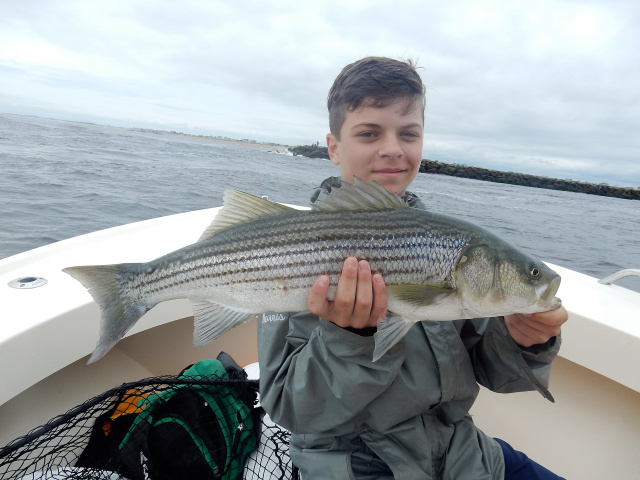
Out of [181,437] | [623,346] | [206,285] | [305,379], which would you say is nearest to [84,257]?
[181,437]

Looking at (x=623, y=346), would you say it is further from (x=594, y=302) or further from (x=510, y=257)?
(x=510, y=257)

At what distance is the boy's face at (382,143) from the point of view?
133 inches

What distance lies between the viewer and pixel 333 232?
7.89 ft

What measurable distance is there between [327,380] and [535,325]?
1279 millimetres

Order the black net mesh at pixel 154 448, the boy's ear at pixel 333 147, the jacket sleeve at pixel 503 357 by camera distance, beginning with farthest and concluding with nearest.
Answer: the boy's ear at pixel 333 147, the black net mesh at pixel 154 448, the jacket sleeve at pixel 503 357

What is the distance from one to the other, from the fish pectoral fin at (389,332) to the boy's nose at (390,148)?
1.50 m

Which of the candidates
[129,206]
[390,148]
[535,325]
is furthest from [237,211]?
[129,206]

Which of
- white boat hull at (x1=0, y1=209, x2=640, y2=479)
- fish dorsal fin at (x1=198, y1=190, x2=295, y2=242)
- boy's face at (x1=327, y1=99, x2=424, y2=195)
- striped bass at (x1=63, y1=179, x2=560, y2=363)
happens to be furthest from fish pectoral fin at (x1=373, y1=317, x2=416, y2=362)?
white boat hull at (x1=0, y1=209, x2=640, y2=479)

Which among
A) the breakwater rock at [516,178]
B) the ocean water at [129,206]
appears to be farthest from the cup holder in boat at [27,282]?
the breakwater rock at [516,178]

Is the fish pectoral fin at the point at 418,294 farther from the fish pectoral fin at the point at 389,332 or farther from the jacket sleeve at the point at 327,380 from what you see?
the jacket sleeve at the point at 327,380

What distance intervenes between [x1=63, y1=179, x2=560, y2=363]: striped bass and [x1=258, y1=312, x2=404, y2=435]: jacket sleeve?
8.7 inches

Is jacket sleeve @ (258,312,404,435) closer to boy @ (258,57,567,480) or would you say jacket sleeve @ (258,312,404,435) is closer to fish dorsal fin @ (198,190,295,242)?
boy @ (258,57,567,480)

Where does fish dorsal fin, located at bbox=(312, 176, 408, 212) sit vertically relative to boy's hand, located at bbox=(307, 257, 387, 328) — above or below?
above

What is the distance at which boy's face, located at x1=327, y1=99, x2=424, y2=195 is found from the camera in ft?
11.1
